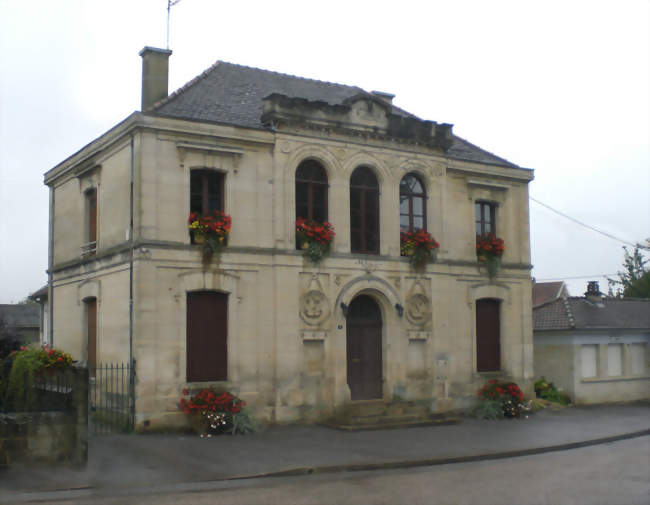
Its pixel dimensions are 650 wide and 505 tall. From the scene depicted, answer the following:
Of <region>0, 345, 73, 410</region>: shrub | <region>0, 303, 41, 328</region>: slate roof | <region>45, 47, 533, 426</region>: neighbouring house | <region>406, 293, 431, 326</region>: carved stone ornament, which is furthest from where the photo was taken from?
<region>0, 303, 41, 328</region>: slate roof

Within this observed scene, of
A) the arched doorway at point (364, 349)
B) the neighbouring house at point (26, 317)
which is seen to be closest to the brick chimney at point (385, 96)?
the arched doorway at point (364, 349)

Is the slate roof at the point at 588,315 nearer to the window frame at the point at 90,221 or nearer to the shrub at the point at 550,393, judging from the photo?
the shrub at the point at 550,393

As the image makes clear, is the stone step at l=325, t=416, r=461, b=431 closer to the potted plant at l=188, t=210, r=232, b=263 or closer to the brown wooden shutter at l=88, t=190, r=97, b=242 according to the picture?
the potted plant at l=188, t=210, r=232, b=263

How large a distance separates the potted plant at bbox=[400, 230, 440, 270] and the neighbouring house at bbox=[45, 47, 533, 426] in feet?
0.68

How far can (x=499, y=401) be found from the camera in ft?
73.7

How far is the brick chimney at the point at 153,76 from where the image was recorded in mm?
21281

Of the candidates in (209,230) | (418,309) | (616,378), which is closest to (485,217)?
(418,309)

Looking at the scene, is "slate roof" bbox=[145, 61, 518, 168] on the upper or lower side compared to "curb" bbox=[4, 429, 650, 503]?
upper

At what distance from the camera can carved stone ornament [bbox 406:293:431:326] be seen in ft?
72.4

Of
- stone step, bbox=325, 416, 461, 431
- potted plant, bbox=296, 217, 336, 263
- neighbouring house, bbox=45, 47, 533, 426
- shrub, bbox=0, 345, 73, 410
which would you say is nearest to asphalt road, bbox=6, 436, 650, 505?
shrub, bbox=0, 345, 73, 410

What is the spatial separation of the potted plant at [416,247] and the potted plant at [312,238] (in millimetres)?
2704

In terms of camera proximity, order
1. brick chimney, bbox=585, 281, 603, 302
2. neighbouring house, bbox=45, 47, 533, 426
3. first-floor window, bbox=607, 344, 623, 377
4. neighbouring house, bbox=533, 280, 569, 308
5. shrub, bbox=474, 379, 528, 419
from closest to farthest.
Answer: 1. neighbouring house, bbox=45, 47, 533, 426
2. shrub, bbox=474, 379, 528, 419
3. first-floor window, bbox=607, 344, 623, 377
4. brick chimney, bbox=585, 281, 603, 302
5. neighbouring house, bbox=533, 280, 569, 308

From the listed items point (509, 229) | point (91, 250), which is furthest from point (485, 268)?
point (91, 250)

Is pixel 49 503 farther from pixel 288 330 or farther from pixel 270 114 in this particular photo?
pixel 270 114
